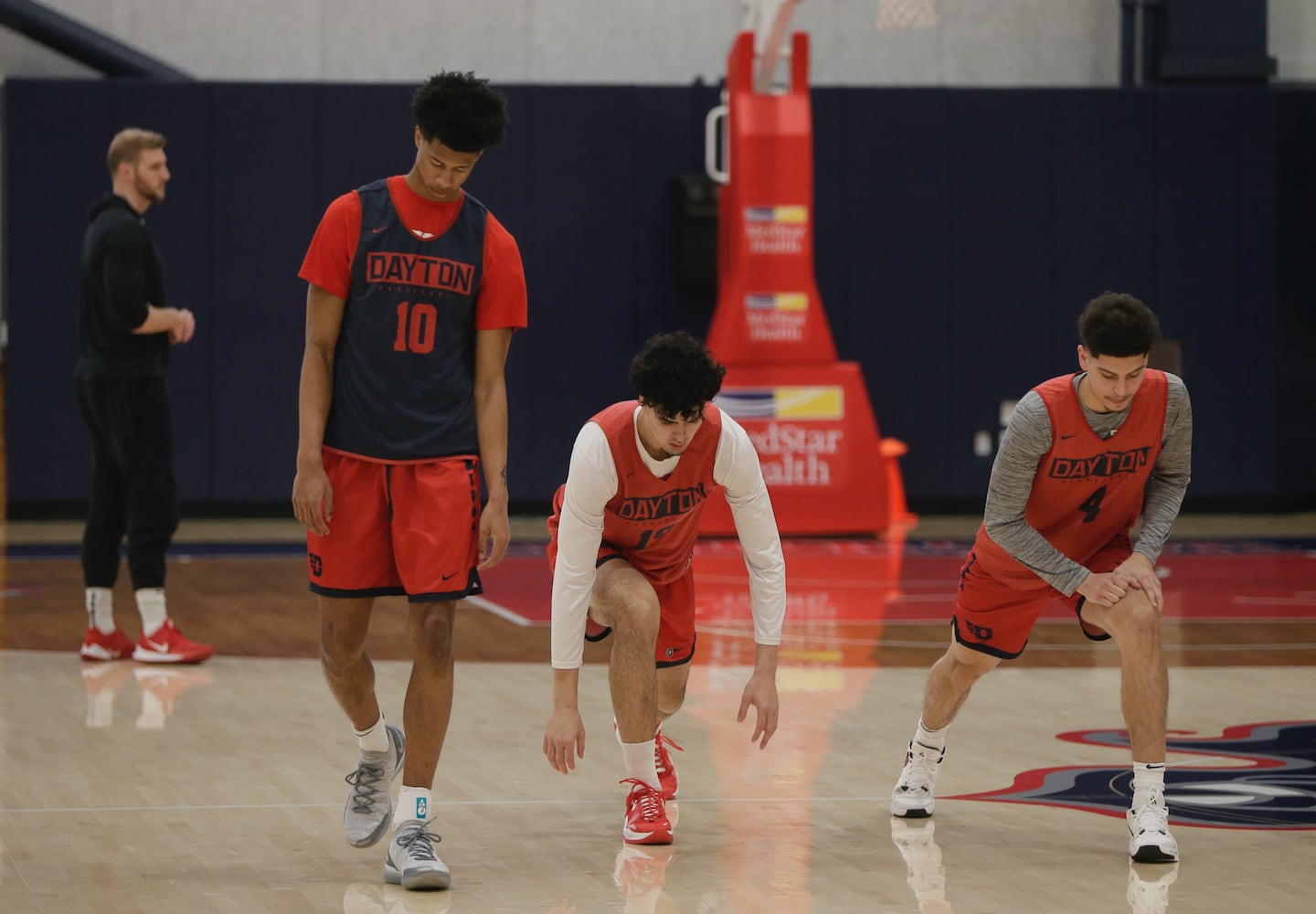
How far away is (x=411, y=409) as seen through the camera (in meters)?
3.64

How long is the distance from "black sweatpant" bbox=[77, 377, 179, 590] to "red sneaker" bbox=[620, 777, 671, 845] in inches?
113

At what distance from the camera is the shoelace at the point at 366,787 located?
3.82m

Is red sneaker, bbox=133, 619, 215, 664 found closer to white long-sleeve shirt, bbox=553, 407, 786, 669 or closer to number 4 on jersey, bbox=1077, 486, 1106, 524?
white long-sleeve shirt, bbox=553, 407, 786, 669

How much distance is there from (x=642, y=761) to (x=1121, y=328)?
1.45 metres

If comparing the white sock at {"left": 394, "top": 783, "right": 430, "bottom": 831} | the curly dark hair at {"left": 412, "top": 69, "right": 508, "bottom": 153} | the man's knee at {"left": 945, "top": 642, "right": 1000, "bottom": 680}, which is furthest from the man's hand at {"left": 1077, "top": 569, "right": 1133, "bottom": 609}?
the curly dark hair at {"left": 412, "top": 69, "right": 508, "bottom": 153}

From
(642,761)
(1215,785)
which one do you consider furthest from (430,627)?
(1215,785)

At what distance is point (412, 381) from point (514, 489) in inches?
358

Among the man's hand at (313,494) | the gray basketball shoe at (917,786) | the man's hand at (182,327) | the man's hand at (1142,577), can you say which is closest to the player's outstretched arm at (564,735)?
the man's hand at (313,494)

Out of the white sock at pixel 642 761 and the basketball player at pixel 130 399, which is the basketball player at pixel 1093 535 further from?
the basketball player at pixel 130 399

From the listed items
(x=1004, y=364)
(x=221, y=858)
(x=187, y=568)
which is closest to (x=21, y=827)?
(x=221, y=858)

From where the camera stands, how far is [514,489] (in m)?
12.7

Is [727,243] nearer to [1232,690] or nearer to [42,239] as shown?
[42,239]

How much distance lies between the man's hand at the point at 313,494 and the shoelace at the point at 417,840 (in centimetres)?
67

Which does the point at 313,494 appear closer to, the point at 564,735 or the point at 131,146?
the point at 564,735
